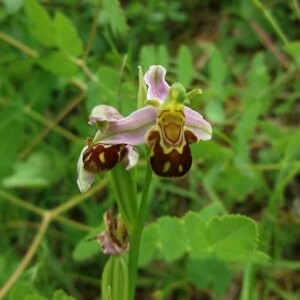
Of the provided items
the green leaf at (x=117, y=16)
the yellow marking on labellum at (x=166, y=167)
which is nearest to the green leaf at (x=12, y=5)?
the green leaf at (x=117, y=16)

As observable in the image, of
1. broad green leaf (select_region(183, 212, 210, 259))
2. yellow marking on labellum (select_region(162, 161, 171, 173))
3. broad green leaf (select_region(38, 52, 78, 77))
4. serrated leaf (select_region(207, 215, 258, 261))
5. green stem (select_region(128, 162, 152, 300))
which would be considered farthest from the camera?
broad green leaf (select_region(38, 52, 78, 77))

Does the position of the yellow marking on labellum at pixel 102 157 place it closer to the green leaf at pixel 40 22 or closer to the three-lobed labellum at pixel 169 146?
the three-lobed labellum at pixel 169 146

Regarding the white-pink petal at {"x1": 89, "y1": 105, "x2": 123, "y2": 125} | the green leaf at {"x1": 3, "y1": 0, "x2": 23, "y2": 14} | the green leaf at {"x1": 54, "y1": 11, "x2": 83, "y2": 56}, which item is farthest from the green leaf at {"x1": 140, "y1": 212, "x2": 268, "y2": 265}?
the green leaf at {"x1": 3, "y1": 0, "x2": 23, "y2": 14}

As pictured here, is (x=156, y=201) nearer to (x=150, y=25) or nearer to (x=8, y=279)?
(x=8, y=279)

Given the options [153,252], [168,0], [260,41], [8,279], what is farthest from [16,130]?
[260,41]

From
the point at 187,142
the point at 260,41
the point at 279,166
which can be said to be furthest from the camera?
the point at 260,41

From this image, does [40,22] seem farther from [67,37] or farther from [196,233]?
[196,233]

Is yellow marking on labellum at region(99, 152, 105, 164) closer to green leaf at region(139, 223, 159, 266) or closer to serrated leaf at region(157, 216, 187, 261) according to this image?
serrated leaf at region(157, 216, 187, 261)

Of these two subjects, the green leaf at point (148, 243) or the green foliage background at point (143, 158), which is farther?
the green foliage background at point (143, 158)
